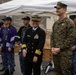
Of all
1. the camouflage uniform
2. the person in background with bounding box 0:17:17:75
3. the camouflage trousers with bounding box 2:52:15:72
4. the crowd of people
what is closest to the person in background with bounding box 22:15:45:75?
the crowd of people

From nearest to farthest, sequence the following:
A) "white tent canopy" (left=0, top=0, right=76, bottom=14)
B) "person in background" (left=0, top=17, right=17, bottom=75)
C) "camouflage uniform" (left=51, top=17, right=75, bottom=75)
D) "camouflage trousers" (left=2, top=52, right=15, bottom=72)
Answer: "camouflage uniform" (left=51, top=17, right=75, bottom=75) → "white tent canopy" (left=0, top=0, right=76, bottom=14) → "person in background" (left=0, top=17, right=17, bottom=75) → "camouflage trousers" (left=2, top=52, right=15, bottom=72)

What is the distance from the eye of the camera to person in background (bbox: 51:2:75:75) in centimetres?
533

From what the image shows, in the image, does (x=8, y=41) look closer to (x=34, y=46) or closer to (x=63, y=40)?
(x=34, y=46)

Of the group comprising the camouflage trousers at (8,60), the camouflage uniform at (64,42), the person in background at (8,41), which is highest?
the camouflage uniform at (64,42)

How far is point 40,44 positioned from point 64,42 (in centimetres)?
109

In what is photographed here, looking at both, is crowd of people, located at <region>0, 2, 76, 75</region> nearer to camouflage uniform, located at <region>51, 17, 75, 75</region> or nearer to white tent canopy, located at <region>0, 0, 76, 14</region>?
camouflage uniform, located at <region>51, 17, 75, 75</region>

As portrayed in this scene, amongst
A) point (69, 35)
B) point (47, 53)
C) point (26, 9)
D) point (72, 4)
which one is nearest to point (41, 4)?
point (26, 9)

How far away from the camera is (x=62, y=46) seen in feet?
17.6

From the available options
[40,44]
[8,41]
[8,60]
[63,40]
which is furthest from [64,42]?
[8,60]

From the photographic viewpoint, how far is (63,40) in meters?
5.41

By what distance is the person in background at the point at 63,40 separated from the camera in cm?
533

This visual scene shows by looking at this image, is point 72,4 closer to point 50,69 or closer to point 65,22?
point 65,22

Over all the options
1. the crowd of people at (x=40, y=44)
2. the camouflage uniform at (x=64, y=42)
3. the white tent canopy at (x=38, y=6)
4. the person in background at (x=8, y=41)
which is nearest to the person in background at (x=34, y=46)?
the crowd of people at (x=40, y=44)

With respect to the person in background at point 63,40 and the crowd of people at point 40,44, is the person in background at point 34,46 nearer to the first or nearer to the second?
the crowd of people at point 40,44
